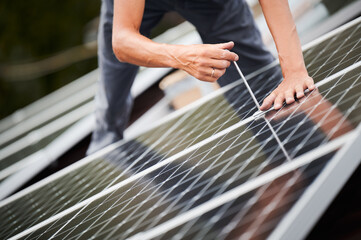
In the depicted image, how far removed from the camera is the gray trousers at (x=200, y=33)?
298 cm

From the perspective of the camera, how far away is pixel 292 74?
2258 mm

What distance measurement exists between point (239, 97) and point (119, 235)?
52.9 inches

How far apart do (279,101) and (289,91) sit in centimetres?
8

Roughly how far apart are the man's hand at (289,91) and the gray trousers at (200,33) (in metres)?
0.94

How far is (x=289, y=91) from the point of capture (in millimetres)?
2131

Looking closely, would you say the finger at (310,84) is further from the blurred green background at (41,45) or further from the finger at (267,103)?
the blurred green background at (41,45)

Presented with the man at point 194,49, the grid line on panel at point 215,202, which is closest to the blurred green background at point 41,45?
the man at point 194,49

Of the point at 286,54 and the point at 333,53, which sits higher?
the point at 286,54

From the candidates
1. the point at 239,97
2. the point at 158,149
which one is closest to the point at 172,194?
the point at 158,149

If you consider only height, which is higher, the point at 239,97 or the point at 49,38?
the point at 49,38

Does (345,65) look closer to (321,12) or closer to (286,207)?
(286,207)

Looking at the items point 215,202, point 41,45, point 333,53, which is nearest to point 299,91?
point 333,53

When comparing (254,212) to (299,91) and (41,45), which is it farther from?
(41,45)

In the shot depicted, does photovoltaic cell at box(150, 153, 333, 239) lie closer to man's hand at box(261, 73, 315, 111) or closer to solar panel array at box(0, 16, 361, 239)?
solar panel array at box(0, 16, 361, 239)
